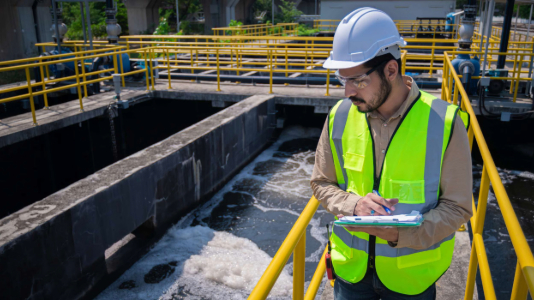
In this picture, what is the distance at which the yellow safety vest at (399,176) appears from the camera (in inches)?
61.7

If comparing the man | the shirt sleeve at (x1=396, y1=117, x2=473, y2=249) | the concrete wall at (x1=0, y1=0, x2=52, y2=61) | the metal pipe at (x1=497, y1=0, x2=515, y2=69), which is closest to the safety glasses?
the man

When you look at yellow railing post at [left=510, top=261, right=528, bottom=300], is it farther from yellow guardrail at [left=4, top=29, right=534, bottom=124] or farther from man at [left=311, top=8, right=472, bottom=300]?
yellow guardrail at [left=4, top=29, right=534, bottom=124]

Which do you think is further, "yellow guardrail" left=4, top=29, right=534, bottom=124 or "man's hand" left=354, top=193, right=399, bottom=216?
"yellow guardrail" left=4, top=29, right=534, bottom=124

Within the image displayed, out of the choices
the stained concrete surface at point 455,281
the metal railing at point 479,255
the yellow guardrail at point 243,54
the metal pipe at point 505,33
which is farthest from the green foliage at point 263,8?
the metal railing at point 479,255

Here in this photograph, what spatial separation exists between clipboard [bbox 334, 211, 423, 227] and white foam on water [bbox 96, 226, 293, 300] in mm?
3550

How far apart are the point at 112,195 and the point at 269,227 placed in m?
2.58

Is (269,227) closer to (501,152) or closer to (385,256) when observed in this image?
(385,256)

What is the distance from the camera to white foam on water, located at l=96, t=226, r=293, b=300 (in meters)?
4.88

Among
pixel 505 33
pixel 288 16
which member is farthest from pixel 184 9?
pixel 505 33

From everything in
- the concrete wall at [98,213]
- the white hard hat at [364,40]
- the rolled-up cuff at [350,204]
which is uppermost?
the white hard hat at [364,40]

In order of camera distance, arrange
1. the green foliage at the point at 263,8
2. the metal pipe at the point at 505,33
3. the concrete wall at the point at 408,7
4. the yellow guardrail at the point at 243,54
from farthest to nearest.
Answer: the green foliage at the point at 263,8, the concrete wall at the point at 408,7, the metal pipe at the point at 505,33, the yellow guardrail at the point at 243,54

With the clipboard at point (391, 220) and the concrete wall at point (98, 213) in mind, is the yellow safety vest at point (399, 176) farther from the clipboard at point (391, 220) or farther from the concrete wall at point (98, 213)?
the concrete wall at point (98, 213)

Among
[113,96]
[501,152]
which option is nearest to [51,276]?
[113,96]

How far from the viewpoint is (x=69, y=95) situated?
34.3 ft
